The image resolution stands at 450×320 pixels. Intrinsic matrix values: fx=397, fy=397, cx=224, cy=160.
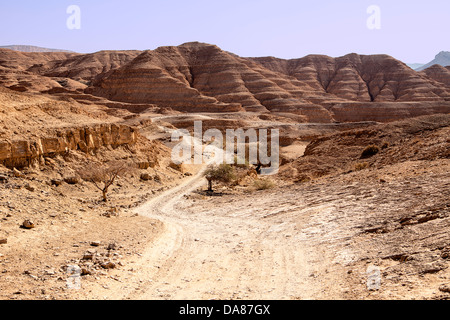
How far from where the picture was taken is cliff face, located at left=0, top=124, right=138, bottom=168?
19672mm

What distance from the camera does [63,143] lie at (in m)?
22.8

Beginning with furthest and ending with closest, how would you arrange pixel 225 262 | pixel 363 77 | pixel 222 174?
pixel 363 77 < pixel 222 174 < pixel 225 262

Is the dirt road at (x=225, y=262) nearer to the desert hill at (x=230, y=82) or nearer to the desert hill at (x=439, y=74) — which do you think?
the desert hill at (x=230, y=82)

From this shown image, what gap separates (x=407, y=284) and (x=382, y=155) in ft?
58.5

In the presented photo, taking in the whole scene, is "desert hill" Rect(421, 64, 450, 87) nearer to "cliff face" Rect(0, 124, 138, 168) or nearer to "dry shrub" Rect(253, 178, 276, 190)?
"dry shrub" Rect(253, 178, 276, 190)

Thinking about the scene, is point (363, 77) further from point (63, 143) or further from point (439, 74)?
point (63, 143)

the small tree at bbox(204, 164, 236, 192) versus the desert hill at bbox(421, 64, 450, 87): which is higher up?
the desert hill at bbox(421, 64, 450, 87)

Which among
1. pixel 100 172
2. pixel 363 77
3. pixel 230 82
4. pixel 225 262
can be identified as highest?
pixel 363 77

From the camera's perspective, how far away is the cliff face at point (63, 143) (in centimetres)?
1967

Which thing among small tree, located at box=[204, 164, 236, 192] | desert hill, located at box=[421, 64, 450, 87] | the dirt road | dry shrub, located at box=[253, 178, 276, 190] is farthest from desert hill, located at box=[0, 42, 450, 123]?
the dirt road

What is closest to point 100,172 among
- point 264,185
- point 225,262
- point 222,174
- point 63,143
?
point 63,143
